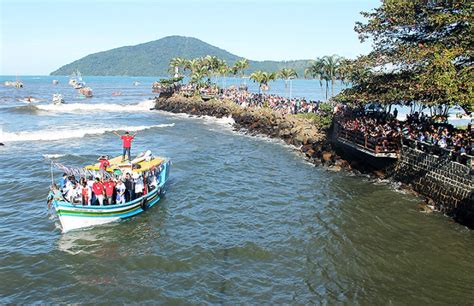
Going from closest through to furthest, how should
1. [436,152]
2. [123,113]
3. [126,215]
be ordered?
1. [126,215]
2. [436,152]
3. [123,113]

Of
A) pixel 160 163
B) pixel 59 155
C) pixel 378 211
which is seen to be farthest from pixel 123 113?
pixel 378 211

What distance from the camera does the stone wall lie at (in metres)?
20.1

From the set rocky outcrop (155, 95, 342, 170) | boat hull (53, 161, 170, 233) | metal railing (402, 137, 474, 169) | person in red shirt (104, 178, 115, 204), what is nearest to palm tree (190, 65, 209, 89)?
rocky outcrop (155, 95, 342, 170)

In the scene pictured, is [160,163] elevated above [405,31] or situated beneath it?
situated beneath

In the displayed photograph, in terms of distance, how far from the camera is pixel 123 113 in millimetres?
76000

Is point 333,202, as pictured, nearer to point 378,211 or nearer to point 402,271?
point 378,211

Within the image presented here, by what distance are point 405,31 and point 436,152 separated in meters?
9.77

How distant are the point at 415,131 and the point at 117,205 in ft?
64.9

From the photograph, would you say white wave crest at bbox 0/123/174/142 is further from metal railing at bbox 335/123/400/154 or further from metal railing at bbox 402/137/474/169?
metal railing at bbox 402/137/474/169

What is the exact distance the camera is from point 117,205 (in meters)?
20.5

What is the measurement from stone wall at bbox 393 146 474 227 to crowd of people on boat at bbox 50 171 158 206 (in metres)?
16.7

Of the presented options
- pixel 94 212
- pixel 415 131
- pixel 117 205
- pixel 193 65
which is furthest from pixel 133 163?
pixel 193 65

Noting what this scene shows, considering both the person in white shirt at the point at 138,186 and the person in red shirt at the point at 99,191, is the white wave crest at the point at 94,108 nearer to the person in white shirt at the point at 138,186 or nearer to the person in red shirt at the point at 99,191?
the person in white shirt at the point at 138,186

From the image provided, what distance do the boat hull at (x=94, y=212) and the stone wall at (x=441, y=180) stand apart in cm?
1640
